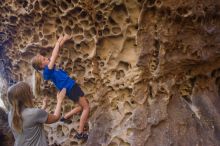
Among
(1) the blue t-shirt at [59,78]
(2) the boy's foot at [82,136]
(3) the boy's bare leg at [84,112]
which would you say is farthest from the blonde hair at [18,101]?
(2) the boy's foot at [82,136]

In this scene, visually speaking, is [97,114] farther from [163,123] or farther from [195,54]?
[195,54]

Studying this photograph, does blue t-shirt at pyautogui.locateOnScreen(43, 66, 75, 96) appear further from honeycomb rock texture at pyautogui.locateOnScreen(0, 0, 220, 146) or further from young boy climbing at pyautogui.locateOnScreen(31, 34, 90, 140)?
honeycomb rock texture at pyautogui.locateOnScreen(0, 0, 220, 146)

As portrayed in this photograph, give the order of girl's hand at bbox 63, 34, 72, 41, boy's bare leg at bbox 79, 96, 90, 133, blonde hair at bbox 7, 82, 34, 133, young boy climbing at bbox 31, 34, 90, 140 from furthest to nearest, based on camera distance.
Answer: girl's hand at bbox 63, 34, 72, 41
boy's bare leg at bbox 79, 96, 90, 133
young boy climbing at bbox 31, 34, 90, 140
blonde hair at bbox 7, 82, 34, 133

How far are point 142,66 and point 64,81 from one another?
767mm

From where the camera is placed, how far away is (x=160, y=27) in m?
3.75

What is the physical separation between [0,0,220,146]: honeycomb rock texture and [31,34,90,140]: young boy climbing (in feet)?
0.38

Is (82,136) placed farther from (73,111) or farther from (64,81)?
(64,81)

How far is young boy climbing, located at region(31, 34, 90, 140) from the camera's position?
3705 millimetres

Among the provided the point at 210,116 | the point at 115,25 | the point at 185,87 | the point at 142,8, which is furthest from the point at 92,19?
the point at 210,116

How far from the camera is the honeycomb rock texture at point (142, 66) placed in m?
3.76

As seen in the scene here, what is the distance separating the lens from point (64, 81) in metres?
3.79

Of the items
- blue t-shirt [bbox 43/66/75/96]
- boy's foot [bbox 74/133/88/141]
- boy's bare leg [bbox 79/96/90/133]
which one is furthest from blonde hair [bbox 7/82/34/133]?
boy's foot [bbox 74/133/88/141]

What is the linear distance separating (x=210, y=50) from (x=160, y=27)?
2.06ft

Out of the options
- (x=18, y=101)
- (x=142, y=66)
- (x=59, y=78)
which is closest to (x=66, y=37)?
(x=59, y=78)
